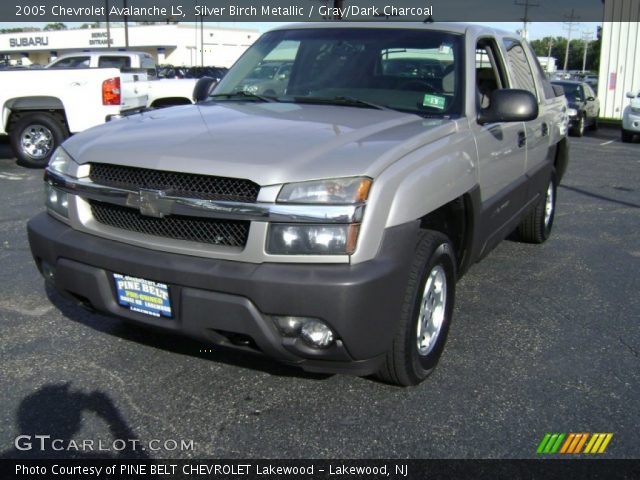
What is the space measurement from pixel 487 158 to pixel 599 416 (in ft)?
5.22

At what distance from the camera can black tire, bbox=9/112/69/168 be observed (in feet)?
34.9

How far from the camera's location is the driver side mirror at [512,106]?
3807 millimetres

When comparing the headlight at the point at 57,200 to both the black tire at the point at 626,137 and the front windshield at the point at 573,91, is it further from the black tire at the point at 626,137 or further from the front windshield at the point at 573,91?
the front windshield at the point at 573,91

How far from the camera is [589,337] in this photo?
13.4ft

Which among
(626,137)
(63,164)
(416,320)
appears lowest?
(626,137)

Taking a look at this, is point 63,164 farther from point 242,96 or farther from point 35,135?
point 35,135

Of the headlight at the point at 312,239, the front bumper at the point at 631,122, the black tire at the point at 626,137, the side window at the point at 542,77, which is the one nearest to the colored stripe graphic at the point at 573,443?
the headlight at the point at 312,239

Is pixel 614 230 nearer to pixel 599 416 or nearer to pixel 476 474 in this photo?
pixel 599 416

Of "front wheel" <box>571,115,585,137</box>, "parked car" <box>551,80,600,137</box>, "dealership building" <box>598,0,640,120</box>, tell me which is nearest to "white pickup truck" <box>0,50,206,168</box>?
"parked car" <box>551,80,600,137</box>

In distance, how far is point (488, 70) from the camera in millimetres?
→ 4656

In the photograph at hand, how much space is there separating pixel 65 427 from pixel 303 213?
1.44 m

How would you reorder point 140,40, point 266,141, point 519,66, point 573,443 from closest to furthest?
point 573,443 → point 266,141 → point 519,66 → point 140,40

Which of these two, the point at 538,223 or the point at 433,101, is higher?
the point at 433,101

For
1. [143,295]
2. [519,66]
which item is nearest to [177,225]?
[143,295]
